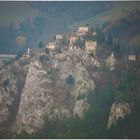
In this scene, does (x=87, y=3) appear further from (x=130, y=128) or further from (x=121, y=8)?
(x=130, y=128)

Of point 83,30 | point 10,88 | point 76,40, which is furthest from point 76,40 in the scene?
point 10,88

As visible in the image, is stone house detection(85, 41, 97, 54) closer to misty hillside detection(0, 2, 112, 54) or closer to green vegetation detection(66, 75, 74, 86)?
misty hillside detection(0, 2, 112, 54)

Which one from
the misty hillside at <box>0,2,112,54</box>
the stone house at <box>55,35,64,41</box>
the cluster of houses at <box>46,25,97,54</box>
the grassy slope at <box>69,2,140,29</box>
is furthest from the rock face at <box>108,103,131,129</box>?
the stone house at <box>55,35,64,41</box>

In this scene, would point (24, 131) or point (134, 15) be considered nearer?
point (24, 131)

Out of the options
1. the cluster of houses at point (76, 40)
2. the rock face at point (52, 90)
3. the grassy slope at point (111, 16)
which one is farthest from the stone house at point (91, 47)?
the grassy slope at point (111, 16)

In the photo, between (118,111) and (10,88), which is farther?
(10,88)

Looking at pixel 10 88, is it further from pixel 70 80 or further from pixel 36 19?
pixel 36 19

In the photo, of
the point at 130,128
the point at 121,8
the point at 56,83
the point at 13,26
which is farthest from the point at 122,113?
the point at 13,26
